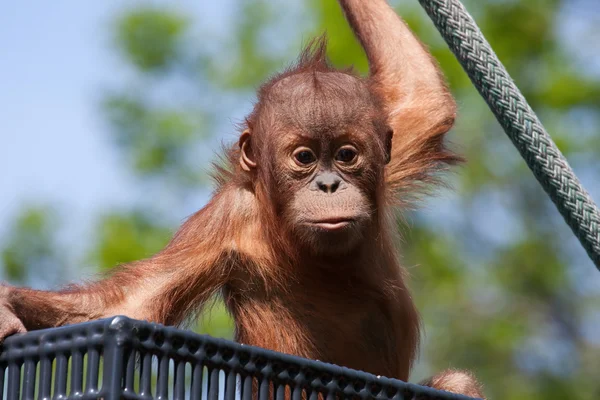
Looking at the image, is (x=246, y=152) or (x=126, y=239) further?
(x=126, y=239)

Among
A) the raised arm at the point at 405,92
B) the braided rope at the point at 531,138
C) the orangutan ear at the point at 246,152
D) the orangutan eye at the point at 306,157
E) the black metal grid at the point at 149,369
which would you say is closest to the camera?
the black metal grid at the point at 149,369

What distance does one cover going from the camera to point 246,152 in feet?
16.1

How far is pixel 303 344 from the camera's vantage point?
4605 millimetres

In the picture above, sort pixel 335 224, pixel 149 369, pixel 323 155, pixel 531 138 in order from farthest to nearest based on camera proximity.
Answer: pixel 323 155 → pixel 335 224 → pixel 531 138 → pixel 149 369

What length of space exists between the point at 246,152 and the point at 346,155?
1.71ft

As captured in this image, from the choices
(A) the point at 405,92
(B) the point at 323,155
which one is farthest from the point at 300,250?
(A) the point at 405,92

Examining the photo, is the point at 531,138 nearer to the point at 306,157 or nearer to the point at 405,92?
the point at 306,157

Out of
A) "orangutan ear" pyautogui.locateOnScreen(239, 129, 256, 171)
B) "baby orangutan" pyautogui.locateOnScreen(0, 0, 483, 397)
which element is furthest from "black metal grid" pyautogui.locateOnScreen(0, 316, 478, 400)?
"orangutan ear" pyautogui.locateOnScreen(239, 129, 256, 171)

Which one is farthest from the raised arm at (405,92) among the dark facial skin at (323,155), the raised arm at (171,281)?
the raised arm at (171,281)

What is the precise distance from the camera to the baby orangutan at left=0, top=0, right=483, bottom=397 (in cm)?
440

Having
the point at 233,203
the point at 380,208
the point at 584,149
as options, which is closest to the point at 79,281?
the point at 233,203

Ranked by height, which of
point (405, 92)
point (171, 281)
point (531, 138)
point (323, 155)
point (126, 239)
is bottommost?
point (171, 281)

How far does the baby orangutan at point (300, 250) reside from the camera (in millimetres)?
4398

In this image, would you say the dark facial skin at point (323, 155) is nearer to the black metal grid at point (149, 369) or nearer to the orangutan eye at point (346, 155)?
the orangutan eye at point (346, 155)
